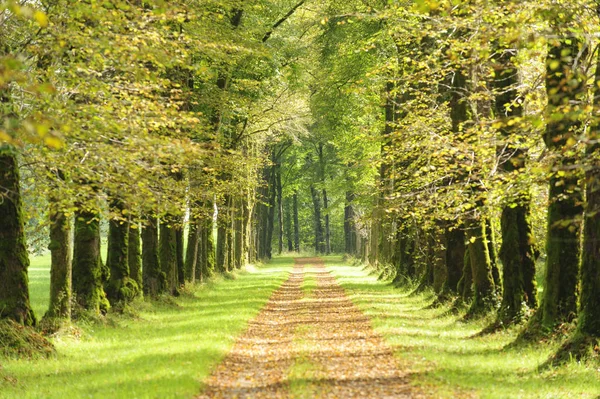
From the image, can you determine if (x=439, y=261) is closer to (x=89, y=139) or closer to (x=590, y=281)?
(x=590, y=281)

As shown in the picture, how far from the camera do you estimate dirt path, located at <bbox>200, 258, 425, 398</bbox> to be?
10.4 meters

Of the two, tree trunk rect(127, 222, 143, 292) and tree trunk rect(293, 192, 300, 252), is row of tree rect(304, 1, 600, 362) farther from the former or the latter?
tree trunk rect(293, 192, 300, 252)

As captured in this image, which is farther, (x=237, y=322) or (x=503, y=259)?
(x=237, y=322)

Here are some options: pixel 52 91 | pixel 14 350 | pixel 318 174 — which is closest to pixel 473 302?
pixel 14 350

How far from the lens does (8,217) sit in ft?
45.5

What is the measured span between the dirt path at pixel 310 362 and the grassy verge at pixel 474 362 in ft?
1.52

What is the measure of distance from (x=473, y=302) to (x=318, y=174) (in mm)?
47317

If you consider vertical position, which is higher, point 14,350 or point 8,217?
point 8,217

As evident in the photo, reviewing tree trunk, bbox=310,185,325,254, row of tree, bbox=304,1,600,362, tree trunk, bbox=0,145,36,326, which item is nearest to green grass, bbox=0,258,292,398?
tree trunk, bbox=0,145,36,326

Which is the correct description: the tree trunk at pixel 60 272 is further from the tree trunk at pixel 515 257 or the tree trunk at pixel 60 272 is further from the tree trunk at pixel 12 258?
the tree trunk at pixel 515 257

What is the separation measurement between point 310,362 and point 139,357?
10.6 ft

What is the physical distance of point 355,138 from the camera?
17953 mm

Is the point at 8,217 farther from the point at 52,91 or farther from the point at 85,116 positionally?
the point at 52,91

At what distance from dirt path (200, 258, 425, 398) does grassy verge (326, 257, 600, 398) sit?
463 mm
